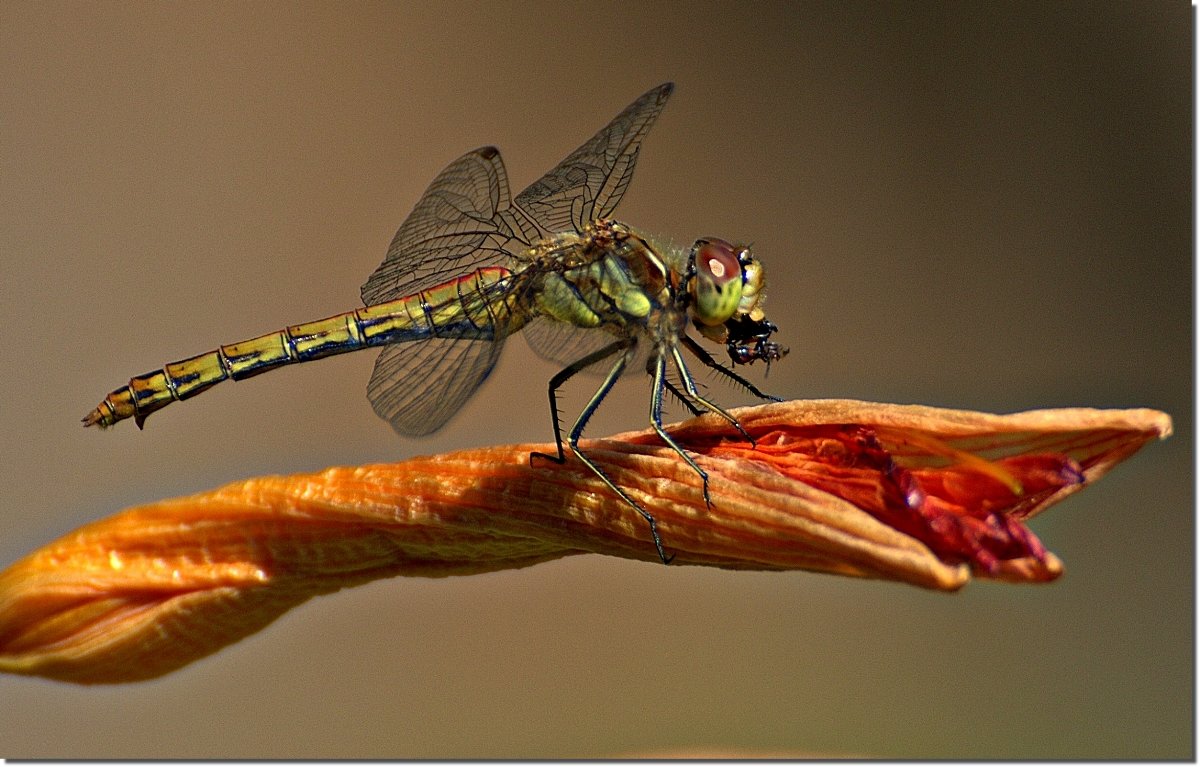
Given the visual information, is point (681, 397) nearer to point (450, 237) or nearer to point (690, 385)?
point (690, 385)

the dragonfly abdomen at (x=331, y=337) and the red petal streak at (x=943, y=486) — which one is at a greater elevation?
the dragonfly abdomen at (x=331, y=337)

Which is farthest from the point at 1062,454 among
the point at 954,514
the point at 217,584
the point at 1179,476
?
the point at 1179,476

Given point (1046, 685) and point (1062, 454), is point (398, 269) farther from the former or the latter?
point (1046, 685)

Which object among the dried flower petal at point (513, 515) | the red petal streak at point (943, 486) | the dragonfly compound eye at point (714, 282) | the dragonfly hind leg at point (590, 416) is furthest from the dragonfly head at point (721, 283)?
the red petal streak at point (943, 486)

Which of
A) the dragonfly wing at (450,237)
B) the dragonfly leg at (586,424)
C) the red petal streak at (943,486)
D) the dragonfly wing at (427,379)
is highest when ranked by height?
the dragonfly wing at (450,237)

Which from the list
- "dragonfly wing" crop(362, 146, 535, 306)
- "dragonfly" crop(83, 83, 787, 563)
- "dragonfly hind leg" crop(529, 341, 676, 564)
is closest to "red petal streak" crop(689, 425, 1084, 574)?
"dragonfly hind leg" crop(529, 341, 676, 564)

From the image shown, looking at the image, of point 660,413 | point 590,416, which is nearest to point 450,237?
point 590,416

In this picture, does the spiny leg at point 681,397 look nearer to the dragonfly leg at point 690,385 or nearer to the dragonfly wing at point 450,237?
the dragonfly leg at point 690,385
